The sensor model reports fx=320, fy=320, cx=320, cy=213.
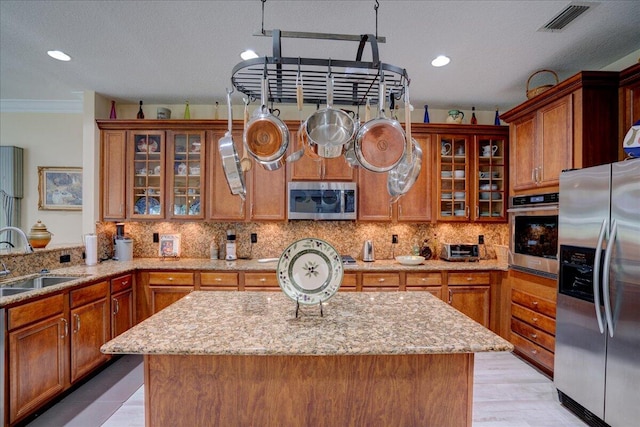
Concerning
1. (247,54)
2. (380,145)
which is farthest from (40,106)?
(380,145)

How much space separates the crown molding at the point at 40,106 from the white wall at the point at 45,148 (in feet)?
0.16

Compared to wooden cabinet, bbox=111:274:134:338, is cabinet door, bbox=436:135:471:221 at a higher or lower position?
higher

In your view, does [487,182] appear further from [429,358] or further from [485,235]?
[429,358]

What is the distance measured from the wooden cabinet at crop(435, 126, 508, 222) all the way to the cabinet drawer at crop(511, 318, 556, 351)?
3.82 feet

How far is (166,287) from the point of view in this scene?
3.27 m

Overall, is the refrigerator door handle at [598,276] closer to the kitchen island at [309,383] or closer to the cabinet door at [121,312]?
the kitchen island at [309,383]

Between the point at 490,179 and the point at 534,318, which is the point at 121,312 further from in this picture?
the point at 490,179

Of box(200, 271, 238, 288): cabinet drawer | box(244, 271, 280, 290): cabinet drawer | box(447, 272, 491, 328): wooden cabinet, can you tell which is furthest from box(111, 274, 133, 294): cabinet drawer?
box(447, 272, 491, 328): wooden cabinet

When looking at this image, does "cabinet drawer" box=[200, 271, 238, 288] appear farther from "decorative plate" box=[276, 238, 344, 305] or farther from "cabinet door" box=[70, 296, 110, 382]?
"decorative plate" box=[276, 238, 344, 305]

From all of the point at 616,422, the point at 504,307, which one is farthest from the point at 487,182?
the point at 616,422

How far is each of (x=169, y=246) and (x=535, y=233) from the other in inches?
152

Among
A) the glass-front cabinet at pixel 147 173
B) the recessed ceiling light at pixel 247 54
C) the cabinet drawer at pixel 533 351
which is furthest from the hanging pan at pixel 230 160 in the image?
the cabinet drawer at pixel 533 351

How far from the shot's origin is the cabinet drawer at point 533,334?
2.70 metres

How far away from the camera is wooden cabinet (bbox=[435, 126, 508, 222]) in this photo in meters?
3.69
